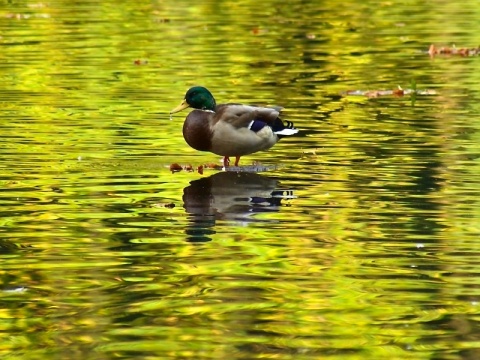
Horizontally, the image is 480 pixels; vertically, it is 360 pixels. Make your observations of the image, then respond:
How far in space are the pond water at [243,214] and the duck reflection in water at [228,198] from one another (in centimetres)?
4

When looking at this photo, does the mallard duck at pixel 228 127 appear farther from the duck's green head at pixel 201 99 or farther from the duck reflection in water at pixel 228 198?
the duck reflection in water at pixel 228 198

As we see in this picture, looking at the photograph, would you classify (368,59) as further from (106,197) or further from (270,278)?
(270,278)

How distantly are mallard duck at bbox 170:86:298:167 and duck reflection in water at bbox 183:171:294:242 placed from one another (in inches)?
11.6

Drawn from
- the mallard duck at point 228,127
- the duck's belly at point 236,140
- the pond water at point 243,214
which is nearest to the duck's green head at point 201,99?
the mallard duck at point 228,127

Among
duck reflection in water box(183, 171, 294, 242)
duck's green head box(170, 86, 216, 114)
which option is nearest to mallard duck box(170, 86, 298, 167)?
duck's green head box(170, 86, 216, 114)

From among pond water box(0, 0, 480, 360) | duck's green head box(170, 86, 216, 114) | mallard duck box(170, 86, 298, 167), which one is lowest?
pond water box(0, 0, 480, 360)

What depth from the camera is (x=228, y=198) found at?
13.7 m

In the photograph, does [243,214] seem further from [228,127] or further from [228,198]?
[228,127]

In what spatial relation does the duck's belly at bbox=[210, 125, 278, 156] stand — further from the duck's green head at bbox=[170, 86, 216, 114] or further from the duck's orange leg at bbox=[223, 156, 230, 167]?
the duck's green head at bbox=[170, 86, 216, 114]

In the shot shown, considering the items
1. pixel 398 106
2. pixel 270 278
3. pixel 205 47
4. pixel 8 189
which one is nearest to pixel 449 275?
pixel 270 278

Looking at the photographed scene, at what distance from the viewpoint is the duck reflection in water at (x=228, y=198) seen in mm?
12570

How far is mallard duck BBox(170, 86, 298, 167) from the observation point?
15242mm

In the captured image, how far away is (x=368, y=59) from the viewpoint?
27141mm

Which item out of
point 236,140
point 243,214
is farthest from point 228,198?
point 236,140
